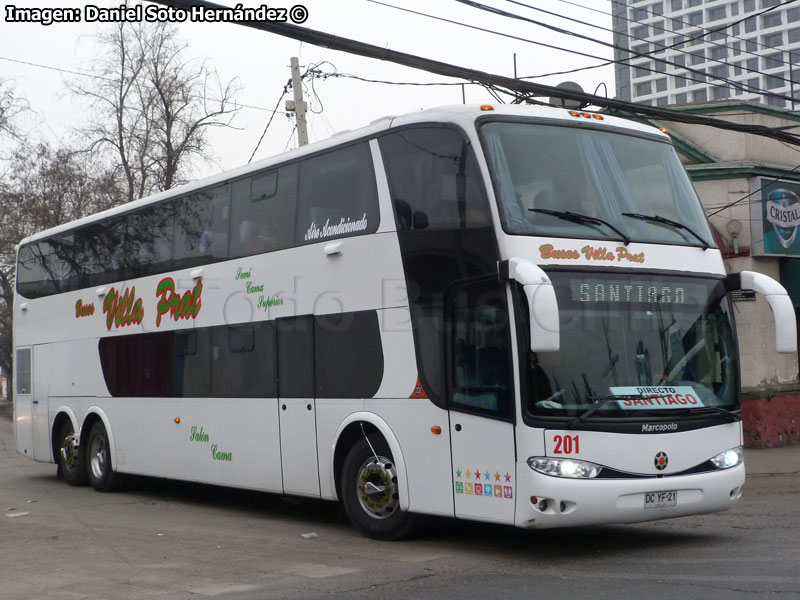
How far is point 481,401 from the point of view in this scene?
958 centimetres

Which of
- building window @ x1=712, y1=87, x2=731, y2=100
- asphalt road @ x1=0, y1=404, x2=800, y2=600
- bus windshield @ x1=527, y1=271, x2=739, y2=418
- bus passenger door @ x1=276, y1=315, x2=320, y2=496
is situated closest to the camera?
asphalt road @ x1=0, y1=404, x2=800, y2=600

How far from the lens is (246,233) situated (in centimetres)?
1303

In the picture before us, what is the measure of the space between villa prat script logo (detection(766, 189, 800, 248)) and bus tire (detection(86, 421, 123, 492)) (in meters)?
13.6

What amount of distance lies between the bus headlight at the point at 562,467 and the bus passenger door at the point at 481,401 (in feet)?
0.77

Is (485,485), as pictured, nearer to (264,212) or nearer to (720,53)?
(264,212)

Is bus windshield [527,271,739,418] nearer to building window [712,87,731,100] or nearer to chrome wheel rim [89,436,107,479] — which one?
chrome wheel rim [89,436,107,479]

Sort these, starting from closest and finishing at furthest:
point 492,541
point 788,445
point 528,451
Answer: point 528,451 → point 492,541 → point 788,445

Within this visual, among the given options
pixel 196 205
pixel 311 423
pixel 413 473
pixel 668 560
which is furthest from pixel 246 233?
pixel 668 560

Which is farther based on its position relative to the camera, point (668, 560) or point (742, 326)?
point (742, 326)

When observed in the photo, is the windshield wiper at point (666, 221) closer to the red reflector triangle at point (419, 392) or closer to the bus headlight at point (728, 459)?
the bus headlight at point (728, 459)

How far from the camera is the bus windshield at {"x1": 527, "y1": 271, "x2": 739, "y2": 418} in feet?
30.1

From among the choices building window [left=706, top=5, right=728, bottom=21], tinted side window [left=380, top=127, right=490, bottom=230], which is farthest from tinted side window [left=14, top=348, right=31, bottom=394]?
building window [left=706, top=5, right=728, bottom=21]

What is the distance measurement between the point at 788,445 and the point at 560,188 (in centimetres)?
1302

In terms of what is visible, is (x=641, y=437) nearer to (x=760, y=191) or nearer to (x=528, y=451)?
(x=528, y=451)
